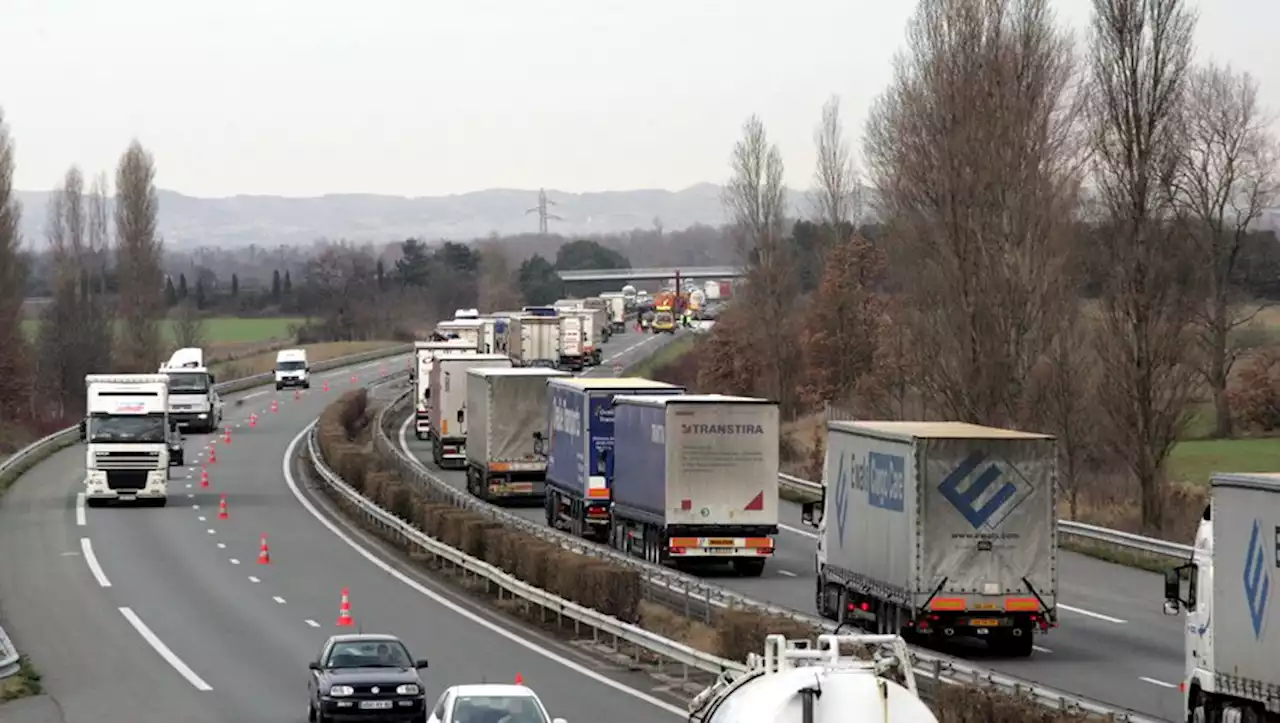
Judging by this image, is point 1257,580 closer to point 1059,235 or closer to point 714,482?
point 714,482

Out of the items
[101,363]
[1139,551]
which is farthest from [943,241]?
[101,363]

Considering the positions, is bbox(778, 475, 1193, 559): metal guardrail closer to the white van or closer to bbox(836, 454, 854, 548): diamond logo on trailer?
bbox(836, 454, 854, 548): diamond logo on trailer

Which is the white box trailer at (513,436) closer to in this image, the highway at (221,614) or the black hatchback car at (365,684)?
the highway at (221,614)

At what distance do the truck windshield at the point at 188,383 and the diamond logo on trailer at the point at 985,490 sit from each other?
58.2m

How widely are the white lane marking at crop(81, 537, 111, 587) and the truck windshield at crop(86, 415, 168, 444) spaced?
17.9ft

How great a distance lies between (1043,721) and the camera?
1898cm

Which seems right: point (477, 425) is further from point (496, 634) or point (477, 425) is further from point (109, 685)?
point (109, 685)

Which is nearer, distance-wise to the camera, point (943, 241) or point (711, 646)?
point (711, 646)

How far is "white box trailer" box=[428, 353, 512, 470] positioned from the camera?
225ft

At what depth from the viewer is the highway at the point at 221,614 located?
27500mm

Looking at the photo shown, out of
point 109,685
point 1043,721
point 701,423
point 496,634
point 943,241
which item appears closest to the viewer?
point 1043,721

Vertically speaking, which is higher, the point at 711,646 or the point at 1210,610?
the point at 1210,610

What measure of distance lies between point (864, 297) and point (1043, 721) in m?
77.9

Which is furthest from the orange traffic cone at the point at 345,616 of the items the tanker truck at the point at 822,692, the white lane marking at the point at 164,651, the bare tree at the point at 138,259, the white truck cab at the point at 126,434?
the bare tree at the point at 138,259
